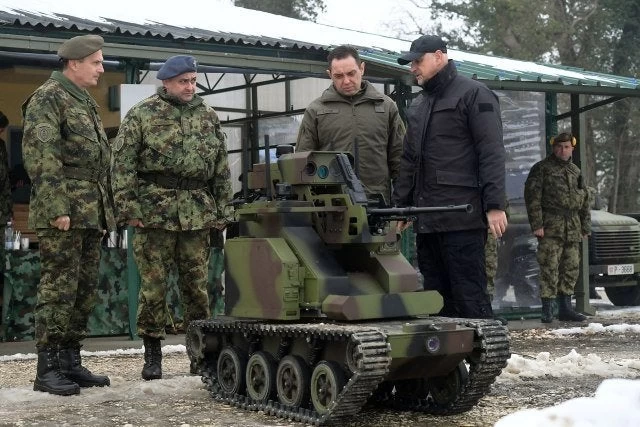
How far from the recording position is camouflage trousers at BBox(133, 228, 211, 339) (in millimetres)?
8391

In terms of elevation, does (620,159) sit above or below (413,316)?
above

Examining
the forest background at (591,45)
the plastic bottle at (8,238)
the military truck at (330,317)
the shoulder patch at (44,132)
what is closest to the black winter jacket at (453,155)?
the military truck at (330,317)

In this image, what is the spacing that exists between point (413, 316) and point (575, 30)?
30168mm

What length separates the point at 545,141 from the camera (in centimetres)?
1523

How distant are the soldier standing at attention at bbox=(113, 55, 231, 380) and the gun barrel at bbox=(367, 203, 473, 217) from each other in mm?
1617

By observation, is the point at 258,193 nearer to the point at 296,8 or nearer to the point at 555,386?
the point at 555,386

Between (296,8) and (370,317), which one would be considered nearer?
(370,317)

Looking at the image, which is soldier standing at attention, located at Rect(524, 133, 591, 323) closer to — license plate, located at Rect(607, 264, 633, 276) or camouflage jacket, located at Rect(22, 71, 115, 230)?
license plate, located at Rect(607, 264, 633, 276)

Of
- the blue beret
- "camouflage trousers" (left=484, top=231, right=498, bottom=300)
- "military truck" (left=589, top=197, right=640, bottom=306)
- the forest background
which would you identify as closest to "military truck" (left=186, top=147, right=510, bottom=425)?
the blue beret

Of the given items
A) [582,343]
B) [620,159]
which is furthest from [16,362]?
[620,159]

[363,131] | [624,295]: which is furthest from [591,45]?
[363,131]

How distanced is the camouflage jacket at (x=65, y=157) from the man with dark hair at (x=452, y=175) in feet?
6.66

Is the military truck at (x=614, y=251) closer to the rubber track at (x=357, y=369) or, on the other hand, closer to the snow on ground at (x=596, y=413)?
the rubber track at (x=357, y=369)

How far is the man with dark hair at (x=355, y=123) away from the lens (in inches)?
331
